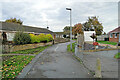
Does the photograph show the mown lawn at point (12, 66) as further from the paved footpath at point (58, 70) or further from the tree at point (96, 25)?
the tree at point (96, 25)

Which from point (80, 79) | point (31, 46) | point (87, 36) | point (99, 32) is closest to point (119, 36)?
point (87, 36)

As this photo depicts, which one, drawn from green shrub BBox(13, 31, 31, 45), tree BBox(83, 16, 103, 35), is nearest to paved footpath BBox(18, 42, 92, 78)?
green shrub BBox(13, 31, 31, 45)

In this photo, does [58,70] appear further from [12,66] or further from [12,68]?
[12,66]

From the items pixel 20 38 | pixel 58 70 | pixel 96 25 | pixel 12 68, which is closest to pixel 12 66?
pixel 12 68

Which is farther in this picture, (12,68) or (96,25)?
(96,25)

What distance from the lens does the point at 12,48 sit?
1211 cm

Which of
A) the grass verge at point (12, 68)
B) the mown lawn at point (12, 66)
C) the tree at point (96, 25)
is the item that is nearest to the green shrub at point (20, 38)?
the mown lawn at point (12, 66)

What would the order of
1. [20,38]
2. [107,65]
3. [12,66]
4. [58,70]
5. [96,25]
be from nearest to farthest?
[58,70]
[12,66]
[107,65]
[20,38]
[96,25]

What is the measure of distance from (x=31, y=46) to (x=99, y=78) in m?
12.6

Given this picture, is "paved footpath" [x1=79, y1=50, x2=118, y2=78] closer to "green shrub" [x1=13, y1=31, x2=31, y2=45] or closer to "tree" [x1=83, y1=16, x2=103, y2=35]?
"green shrub" [x1=13, y1=31, x2=31, y2=45]

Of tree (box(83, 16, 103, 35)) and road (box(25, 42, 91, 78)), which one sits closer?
road (box(25, 42, 91, 78))

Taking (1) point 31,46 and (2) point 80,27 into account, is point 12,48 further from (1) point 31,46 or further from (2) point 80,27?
(2) point 80,27

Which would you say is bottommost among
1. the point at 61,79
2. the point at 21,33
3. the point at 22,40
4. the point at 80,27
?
the point at 61,79

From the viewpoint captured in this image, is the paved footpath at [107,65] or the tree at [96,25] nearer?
the paved footpath at [107,65]
